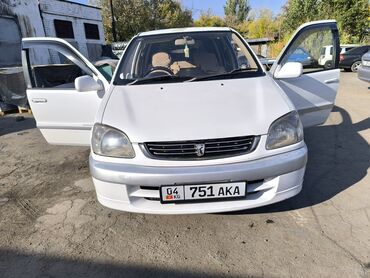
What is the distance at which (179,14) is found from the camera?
37.6 metres

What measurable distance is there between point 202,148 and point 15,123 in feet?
19.7

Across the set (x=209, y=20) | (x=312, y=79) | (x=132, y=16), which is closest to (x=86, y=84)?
(x=312, y=79)

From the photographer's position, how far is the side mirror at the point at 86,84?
3.27 m

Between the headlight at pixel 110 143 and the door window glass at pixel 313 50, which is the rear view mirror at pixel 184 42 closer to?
the door window glass at pixel 313 50

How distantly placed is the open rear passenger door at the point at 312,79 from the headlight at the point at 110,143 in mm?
1891

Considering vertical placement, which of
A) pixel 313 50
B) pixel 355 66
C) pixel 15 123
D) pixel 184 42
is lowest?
pixel 355 66

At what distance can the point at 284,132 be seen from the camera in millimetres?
2488

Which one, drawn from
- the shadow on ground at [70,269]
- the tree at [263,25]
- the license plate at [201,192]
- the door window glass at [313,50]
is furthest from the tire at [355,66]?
the tree at [263,25]

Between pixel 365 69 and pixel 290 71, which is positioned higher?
pixel 290 71

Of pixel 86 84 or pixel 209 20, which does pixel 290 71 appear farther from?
pixel 209 20

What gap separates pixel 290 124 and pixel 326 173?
4.78ft

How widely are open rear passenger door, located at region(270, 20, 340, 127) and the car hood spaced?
0.78 m

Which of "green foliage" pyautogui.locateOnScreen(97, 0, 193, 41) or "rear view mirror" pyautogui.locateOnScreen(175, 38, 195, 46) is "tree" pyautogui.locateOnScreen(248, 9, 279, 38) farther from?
"rear view mirror" pyautogui.locateOnScreen(175, 38, 195, 46)

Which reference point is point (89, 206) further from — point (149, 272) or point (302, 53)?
point (302, 53)
